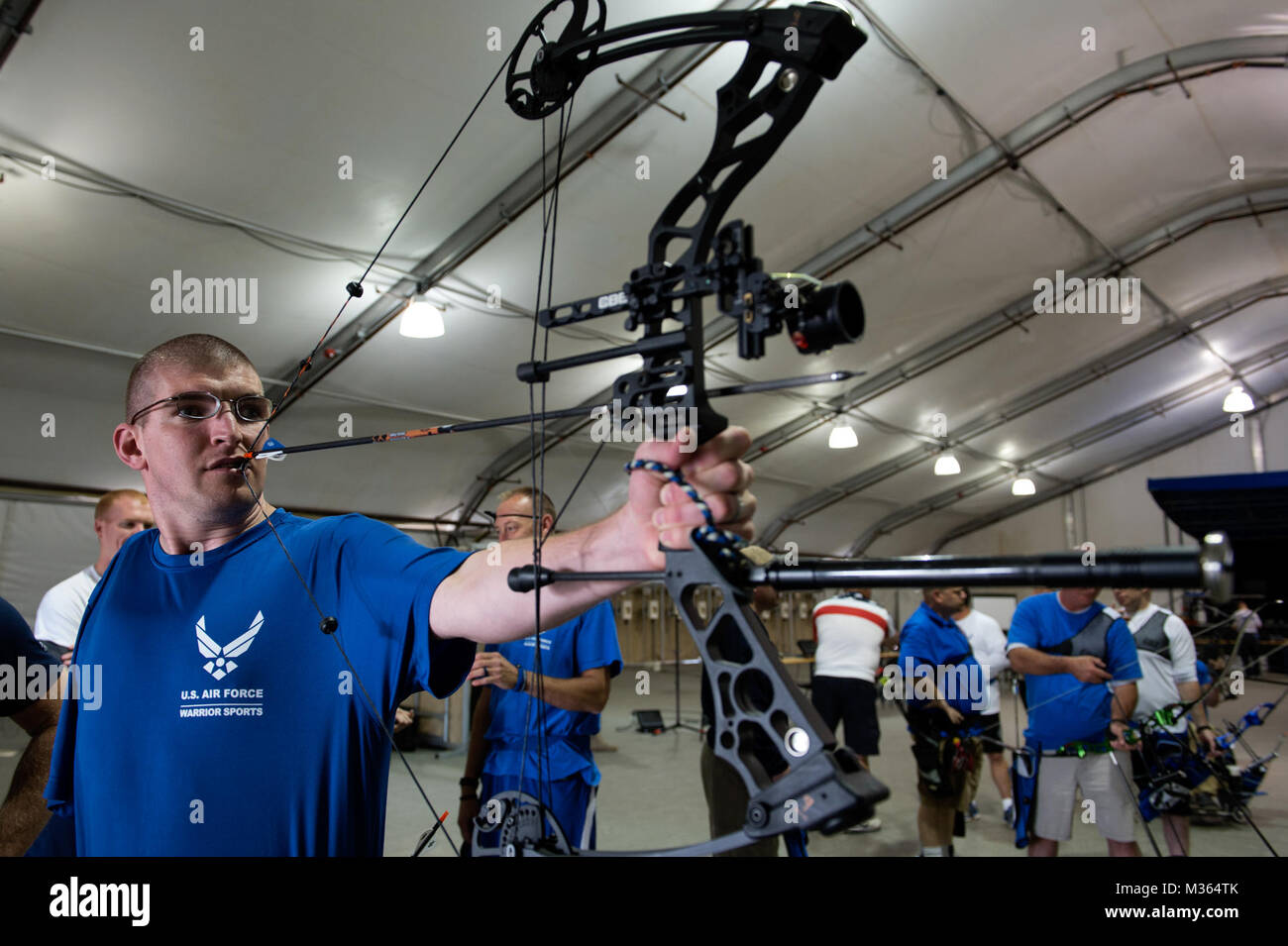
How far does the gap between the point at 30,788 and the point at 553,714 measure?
1.36 m

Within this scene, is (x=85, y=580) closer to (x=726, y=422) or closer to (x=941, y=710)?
(x=726, y=422)

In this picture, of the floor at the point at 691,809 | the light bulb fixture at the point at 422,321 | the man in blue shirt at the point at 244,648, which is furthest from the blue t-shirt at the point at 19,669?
the light bulb fixture at the point at 422,321

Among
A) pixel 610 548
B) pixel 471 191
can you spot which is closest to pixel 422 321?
pixel 471 191

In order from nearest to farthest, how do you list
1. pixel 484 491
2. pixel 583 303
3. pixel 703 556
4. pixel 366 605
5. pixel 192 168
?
pixel 703 556 → pixel 583 303 → pixel 366 605 → pixel 192 168 → pixel 484 491

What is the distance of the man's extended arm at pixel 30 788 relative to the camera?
6.02 ft

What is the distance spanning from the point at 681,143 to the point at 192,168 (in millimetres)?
3298

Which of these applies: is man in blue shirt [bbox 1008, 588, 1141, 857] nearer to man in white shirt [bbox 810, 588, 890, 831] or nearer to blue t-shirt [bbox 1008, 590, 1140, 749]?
blue t-shirt [bbox 1008, 590, 1140, 749]

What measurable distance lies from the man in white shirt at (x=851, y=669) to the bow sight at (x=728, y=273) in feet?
14.2

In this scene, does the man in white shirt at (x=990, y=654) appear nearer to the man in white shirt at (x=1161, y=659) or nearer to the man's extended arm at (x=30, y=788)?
the man in white shirt at (x=1161, y=659)

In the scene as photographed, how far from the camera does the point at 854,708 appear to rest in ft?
16.1

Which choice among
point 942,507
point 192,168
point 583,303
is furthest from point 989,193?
point 942,507

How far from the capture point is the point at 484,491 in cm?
1097

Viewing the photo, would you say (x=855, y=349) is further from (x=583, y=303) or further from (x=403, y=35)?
(x=583, y=303)

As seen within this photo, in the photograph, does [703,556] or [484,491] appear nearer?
[703,556]
